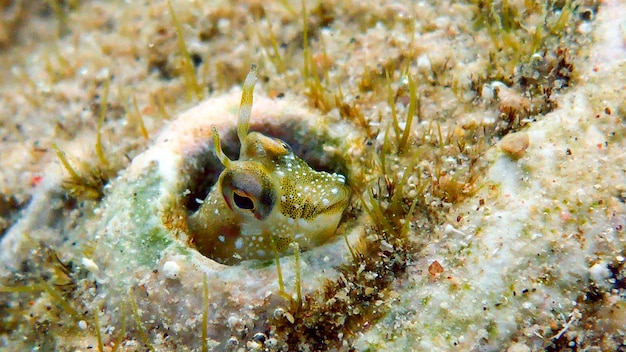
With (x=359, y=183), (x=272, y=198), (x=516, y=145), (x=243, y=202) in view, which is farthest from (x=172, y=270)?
(x=516, y=145)

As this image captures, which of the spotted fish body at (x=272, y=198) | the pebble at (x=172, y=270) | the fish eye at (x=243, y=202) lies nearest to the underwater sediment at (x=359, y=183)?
the pebble at (x=172, y=270)

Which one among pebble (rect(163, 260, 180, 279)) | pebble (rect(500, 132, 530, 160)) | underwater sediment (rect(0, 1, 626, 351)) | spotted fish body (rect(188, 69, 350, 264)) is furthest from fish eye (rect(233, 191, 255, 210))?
pebble (rect(500, 132, 530, 160))

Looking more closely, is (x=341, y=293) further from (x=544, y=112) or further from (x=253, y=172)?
(x=544, y=112)

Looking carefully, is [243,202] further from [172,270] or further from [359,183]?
[359,183]

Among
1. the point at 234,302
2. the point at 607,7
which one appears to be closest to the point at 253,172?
the point at 234,302

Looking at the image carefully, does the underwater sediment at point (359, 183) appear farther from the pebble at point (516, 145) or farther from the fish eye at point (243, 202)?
the fish eye at point (243, 202)

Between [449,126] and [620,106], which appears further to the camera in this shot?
[449,126]

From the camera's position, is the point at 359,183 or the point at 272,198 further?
the point at 359,183
